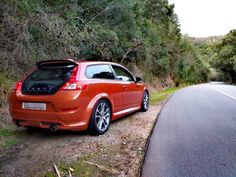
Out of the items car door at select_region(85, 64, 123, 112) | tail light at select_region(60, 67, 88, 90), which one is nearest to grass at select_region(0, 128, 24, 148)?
tail light at select_region(60, 67, 88, 90)

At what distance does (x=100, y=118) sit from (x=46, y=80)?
4.65 feet

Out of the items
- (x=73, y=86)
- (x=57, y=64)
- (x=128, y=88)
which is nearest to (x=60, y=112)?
(x=73, y=86)

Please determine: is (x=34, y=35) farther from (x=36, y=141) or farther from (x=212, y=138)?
(x=212, y=138)

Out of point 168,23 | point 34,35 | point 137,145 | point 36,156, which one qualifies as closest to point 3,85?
point 34,35

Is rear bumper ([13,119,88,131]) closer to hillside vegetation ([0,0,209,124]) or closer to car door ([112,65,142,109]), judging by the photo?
car door ([112,65,142,109])

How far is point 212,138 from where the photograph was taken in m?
6.30

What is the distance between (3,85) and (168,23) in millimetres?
29368

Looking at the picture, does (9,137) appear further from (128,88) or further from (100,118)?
(128,88)

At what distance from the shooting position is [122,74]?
337 inches

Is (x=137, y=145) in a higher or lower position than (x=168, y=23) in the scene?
lower

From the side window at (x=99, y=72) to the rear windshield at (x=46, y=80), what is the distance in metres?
0.47

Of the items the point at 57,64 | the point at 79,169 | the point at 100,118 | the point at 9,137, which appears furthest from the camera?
the point at 100,118

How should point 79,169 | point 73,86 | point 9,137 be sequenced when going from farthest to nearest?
point 9,137, point 73,86, point 79,169

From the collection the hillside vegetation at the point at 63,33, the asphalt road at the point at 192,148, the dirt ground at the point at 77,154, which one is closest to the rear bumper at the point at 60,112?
the dirt ground at the point at 77,154
